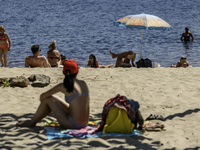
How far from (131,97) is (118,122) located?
2.98m

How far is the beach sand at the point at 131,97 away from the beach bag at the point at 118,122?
191 mm

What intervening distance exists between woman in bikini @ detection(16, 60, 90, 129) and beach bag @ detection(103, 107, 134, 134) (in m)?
0.37

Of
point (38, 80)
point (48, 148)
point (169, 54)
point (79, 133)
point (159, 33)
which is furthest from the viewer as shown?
point (159, 33)

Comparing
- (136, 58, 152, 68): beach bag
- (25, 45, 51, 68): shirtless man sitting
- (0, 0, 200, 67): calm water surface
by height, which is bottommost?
(136, 58, 152, 68): beach bag

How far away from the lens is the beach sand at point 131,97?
5.50 metres

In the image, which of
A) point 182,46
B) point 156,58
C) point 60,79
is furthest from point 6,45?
point 182,46

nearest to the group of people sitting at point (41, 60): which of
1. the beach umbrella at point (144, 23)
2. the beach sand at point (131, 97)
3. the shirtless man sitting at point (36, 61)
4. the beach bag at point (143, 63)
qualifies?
the shirtless man sitting at point (36, 61)

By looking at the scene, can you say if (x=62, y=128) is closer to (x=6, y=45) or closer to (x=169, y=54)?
(x=6, y=45)

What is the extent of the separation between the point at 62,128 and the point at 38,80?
12.7 ft

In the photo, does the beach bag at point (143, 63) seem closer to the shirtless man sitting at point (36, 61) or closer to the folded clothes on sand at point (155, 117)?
the shirtless man sitting at point (36, 61)

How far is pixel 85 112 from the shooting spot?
5.85 meters

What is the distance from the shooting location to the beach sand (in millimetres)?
5504

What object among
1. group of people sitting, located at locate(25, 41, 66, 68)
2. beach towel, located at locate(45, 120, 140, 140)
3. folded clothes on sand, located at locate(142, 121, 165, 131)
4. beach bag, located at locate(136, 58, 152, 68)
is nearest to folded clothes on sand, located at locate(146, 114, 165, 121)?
folded clothes on sand, located at locate(142, 121, 165, 131)

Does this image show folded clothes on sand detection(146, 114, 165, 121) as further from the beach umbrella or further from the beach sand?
the beach umbrella
